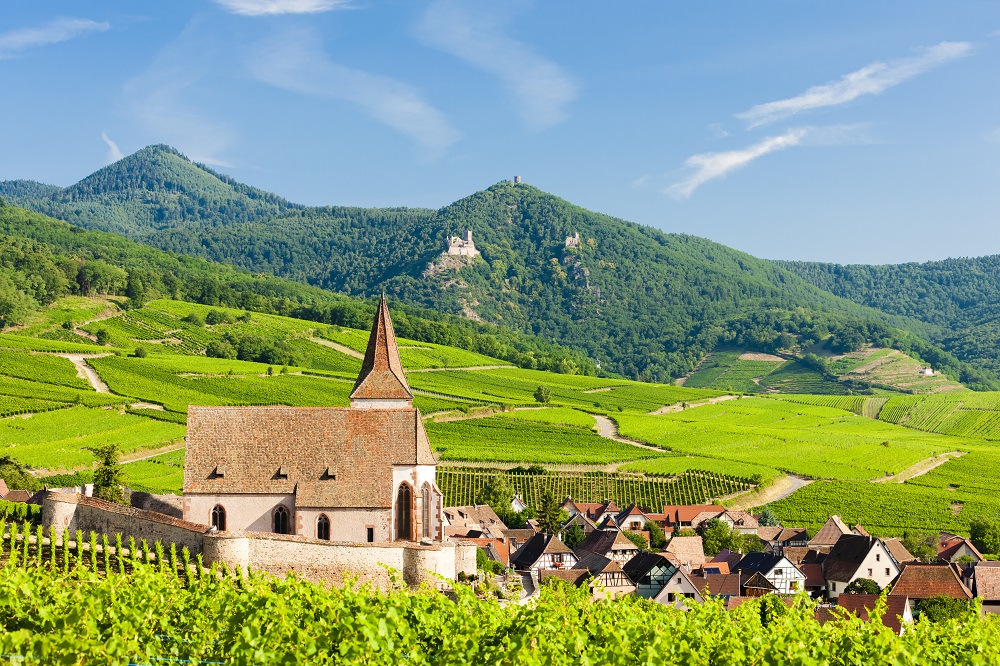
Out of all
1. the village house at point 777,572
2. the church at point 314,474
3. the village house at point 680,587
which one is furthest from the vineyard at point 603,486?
the church at point 314,474

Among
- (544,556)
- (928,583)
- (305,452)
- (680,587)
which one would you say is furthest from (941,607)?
(305,452)

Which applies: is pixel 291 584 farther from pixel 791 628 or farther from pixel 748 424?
pixel 748 424

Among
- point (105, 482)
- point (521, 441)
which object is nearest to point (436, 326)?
point (521, 441)

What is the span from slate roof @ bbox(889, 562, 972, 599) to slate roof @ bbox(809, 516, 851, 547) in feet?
62.3

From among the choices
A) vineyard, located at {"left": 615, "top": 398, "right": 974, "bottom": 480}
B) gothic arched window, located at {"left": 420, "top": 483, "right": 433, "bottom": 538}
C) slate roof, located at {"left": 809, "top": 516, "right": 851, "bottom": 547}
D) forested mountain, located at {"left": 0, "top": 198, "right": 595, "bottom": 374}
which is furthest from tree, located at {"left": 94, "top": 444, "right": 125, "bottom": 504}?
forested mountain, located at {"left": 0, "top": 198, "right": 595, "bottom": 374}

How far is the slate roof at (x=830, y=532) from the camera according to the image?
75750mm

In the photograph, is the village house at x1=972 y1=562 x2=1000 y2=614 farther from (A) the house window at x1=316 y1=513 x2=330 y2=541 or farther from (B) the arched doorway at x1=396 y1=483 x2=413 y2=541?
(A) the house window at x1=316 y1=513 x2=330 y2=541

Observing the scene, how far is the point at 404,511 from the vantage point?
1679 inches

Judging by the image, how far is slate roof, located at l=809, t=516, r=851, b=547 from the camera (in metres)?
75.8

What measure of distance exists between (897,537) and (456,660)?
69.5 m

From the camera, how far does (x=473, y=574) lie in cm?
4144

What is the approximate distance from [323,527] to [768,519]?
5438 cm

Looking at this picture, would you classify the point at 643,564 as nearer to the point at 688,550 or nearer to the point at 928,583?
the point at 688,550

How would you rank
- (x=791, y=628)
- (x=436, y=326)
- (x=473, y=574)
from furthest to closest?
(x=436, y=326), (x=473, y=574), (x=791, y=628)
